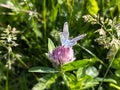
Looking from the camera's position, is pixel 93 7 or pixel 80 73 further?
pixel 93 7

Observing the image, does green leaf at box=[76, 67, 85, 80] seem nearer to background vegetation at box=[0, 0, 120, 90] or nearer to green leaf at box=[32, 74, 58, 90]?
green leaf at box=[32, 74, 58, 90]

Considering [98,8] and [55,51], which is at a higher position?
[98,8]

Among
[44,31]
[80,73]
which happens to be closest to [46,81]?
[80,73]

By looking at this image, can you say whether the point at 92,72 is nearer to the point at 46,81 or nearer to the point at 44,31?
the point at 46,81

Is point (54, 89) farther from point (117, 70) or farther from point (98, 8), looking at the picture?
point (98, 8)

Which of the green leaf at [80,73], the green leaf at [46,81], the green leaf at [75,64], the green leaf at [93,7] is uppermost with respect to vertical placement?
the green leaf at [93,7]

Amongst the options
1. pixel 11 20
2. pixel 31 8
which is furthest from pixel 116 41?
pixel 11 20

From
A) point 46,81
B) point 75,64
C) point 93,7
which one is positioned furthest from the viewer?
point 93,7

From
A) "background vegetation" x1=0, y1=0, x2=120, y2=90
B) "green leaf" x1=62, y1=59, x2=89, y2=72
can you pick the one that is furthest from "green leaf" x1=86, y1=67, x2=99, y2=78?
"green leaf" x1=62, y1=59, x2=89, y2=72

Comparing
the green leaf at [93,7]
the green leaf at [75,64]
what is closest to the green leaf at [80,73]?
the green leaf at [75,64]

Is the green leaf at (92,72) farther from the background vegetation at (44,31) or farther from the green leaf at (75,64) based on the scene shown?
the green leaf at (75,64)

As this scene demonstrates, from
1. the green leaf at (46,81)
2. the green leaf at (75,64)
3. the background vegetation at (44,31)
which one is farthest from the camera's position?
the background vegetation at (44,31)
